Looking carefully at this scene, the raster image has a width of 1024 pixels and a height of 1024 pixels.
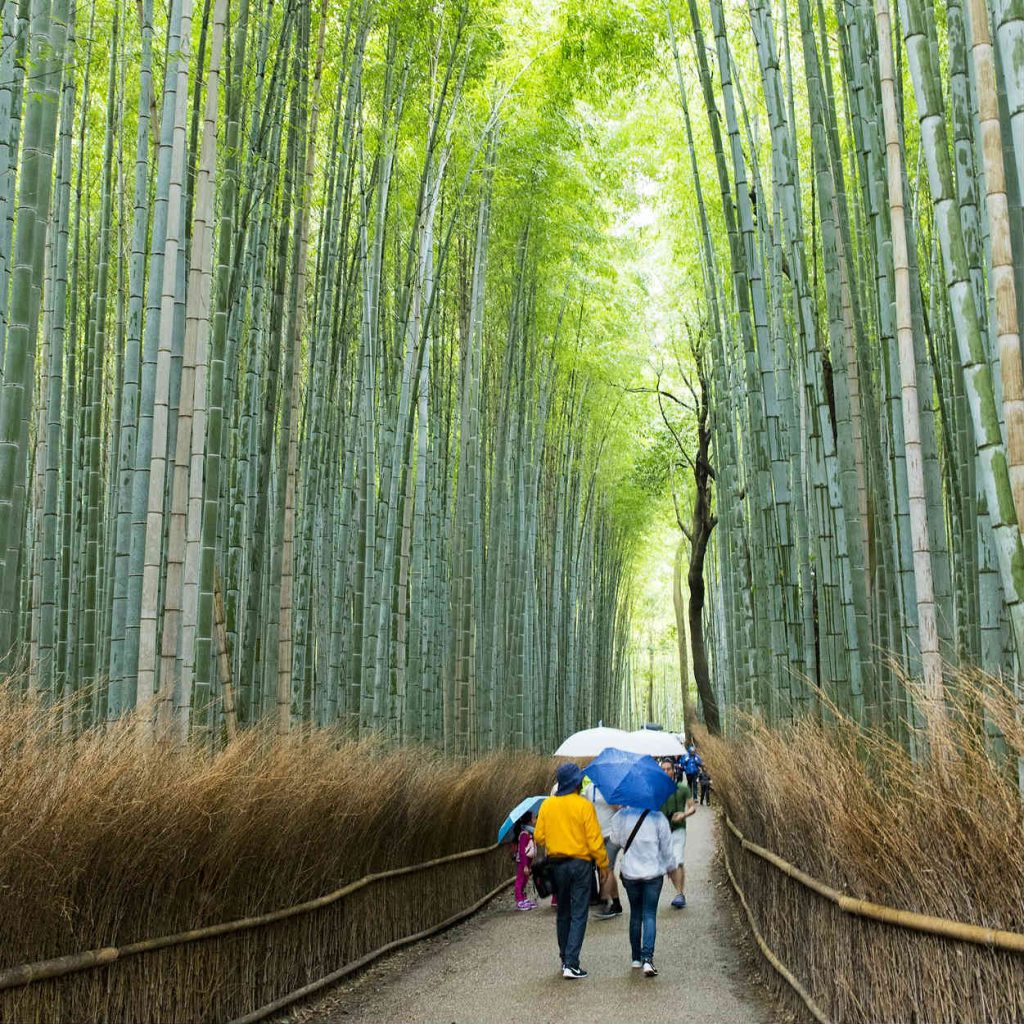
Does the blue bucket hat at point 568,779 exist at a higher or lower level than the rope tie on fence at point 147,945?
higher

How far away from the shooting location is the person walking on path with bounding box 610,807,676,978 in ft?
15.2

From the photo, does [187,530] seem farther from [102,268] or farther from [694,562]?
[694,562]

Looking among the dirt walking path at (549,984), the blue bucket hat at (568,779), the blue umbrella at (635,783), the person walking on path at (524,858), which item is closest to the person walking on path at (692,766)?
the person walking on path at (524,858)

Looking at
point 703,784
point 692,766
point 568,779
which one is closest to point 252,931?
point 568,779

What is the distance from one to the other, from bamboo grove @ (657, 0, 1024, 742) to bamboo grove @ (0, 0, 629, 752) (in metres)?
1.97

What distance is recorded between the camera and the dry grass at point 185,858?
256cm

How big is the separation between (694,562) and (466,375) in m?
5.65

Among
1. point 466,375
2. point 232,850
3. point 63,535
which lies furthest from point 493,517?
point 232,850

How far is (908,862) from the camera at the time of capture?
261 cm

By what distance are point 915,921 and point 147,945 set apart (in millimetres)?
1955

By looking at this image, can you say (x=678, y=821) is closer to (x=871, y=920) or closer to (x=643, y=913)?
(x=643, y=913)

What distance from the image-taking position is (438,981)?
4777 millimetres

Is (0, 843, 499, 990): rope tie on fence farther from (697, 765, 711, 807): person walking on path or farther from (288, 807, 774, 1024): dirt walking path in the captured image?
(697, 765, 711, 807): person walking on path

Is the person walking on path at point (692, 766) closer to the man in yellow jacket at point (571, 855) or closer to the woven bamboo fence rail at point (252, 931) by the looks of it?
the woven bamboo fence rail at point (252, 931)
